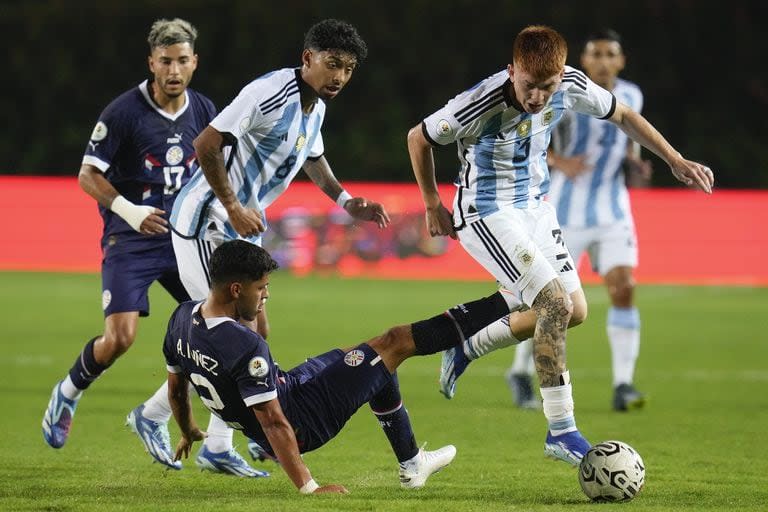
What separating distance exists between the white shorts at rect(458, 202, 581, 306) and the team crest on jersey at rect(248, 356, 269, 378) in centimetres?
140

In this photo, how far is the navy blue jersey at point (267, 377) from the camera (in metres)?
5.34

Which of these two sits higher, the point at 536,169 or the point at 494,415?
the point at 536,169

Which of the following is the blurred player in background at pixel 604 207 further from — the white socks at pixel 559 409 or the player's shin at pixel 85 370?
the player's shin at pixel 85 370

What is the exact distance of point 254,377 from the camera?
5285 millimetres

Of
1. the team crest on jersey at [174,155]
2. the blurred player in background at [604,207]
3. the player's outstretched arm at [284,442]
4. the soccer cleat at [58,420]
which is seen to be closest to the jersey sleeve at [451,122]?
the player's outstretched arm at [284,442]

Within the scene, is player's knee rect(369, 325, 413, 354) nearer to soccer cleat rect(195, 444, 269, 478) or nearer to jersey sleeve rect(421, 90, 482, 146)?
jersey sleeve rect(421, 90, 482, 146)

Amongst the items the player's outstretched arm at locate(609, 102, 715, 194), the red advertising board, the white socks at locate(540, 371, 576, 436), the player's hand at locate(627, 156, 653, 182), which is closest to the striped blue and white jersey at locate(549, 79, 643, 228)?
the player's hand at locate(627, 156, 653, 182)

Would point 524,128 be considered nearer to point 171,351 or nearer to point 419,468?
point 419,468

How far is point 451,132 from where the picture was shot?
6.06 meters

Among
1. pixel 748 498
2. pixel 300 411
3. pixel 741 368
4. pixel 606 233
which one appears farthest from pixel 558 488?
pixel 741 368

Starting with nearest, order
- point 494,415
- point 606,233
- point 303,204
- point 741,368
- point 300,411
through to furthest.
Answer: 1. point 300,411
2. point 494,415
3. point 606,233
4. point 741,368
5. point 303,204

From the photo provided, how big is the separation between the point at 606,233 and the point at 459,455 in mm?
2706

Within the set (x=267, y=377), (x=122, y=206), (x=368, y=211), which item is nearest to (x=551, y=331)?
(x=368, y=211)

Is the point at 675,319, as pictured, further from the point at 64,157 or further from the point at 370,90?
the point at 64,157
